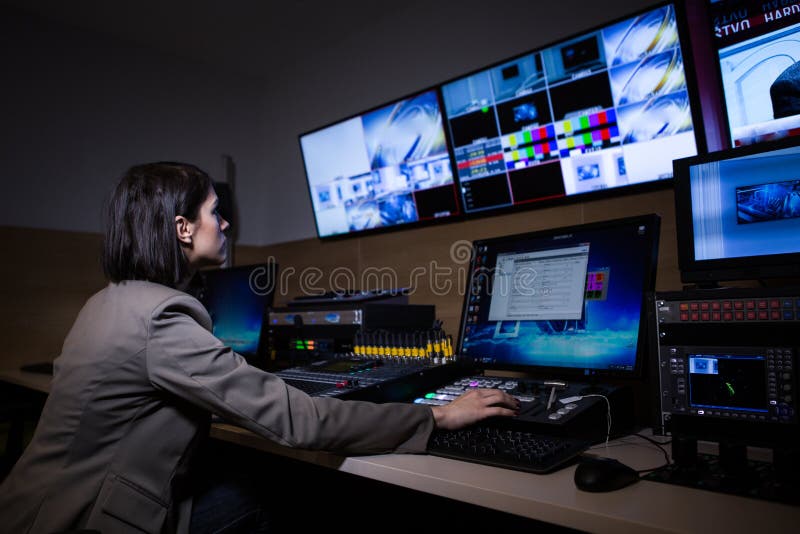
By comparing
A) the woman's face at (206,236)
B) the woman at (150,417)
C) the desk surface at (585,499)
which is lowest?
the desk surface at (585,499)

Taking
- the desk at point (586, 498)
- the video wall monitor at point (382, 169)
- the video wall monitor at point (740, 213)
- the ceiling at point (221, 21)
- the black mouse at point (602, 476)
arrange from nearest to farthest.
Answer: the desk at point (586, 498)
the black mouse at point (602, 476)
the video wall monitor at point (740, 213)
the video wall monitor at point (382, 169)
the ceiling at point (221, 21)

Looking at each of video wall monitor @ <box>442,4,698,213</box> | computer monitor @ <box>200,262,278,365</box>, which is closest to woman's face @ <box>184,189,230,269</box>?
computer monitor @ <box>200,262,278,365</box>

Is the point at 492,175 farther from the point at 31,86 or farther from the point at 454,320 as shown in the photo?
the point at 31,86

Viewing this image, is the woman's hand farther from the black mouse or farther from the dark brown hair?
the dark brown hair

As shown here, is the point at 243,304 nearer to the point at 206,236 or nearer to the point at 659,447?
the point at 206,236

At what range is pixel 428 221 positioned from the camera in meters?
2.47

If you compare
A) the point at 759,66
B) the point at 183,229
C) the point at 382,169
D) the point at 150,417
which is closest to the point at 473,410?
the point at 150,417

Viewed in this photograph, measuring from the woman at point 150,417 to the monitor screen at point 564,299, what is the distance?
0.30m

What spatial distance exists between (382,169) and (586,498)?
2.02m

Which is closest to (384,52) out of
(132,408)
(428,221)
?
(428,221)

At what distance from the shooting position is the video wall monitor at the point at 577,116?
1.75 meters

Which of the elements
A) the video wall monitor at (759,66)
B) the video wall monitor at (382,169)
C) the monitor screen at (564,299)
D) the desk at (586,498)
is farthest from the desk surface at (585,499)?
the video wall monitor at (382,169)

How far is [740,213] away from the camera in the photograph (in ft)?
3.58

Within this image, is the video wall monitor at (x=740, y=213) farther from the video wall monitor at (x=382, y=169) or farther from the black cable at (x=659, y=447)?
the video wall monitor at (x=382, y=169)
